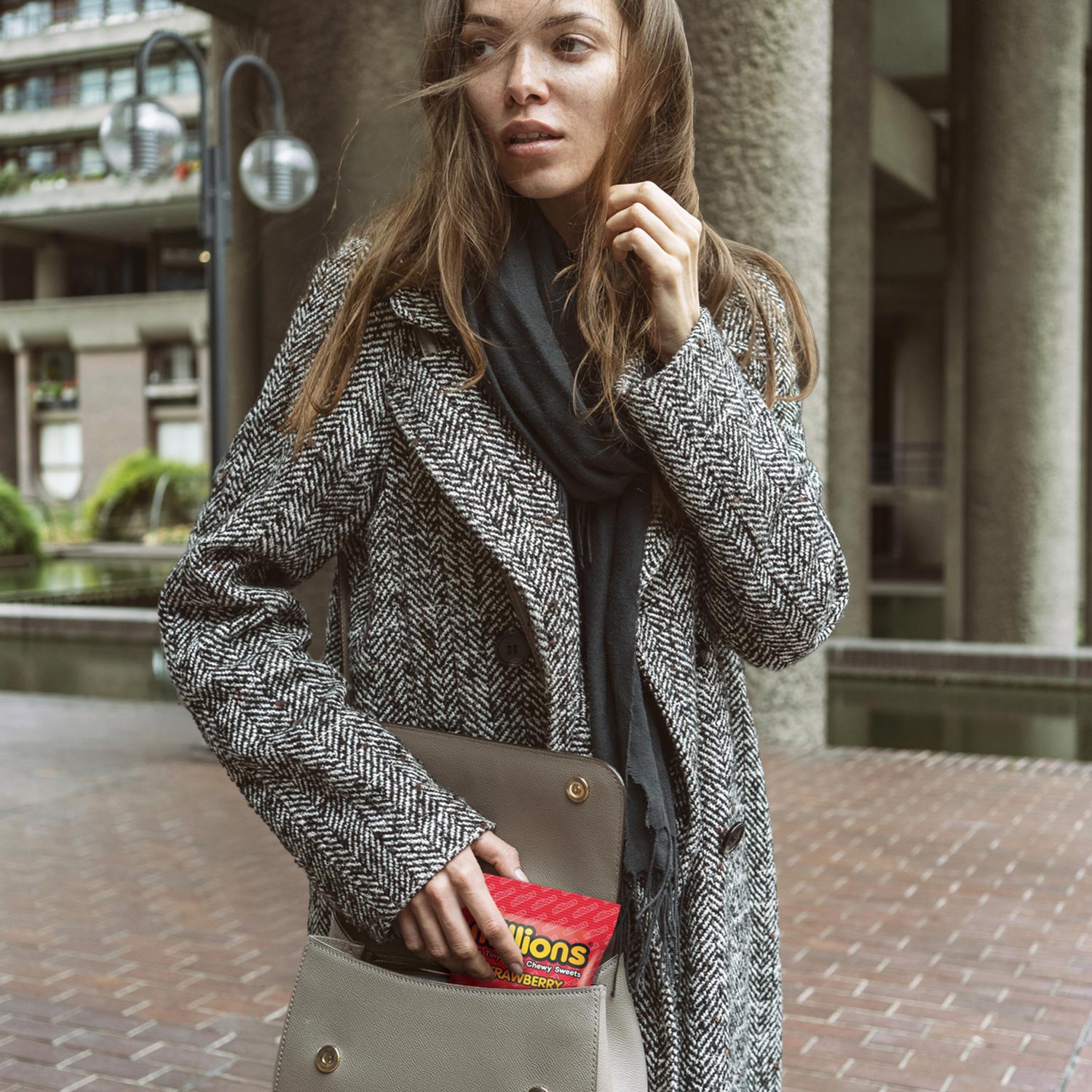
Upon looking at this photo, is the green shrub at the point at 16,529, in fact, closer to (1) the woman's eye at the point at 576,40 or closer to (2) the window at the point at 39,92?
(2) the window at the point at 39,92

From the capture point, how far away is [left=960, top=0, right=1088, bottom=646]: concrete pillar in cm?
1375

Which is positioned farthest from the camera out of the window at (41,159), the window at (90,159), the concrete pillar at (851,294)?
the window at (41,159)

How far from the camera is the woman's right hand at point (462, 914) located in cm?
142

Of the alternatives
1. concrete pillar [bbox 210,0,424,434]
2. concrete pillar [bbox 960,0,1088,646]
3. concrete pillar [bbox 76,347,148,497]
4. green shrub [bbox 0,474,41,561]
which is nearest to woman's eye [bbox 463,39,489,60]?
concrete pillar [bbox 210,0,424,434]

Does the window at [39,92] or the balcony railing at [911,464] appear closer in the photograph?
the balcony railing at [911,464]

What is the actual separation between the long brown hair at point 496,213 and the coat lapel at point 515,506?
0.12 ft

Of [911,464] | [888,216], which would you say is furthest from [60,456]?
[888,216]

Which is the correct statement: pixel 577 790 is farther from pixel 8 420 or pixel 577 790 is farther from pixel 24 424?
pixel 8 420

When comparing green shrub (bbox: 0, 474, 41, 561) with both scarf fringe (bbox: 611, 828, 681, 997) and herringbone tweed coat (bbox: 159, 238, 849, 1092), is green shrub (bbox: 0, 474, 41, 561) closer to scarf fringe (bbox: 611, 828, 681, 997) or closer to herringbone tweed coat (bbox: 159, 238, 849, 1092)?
herringbone tweed coat (bbox: 159, 238, 849, 1092)

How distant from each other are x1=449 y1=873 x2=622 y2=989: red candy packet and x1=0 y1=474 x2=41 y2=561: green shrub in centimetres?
2755

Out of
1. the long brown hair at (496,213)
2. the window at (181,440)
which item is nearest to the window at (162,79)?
the window at (181,440)

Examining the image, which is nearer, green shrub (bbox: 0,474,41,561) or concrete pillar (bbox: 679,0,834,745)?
concrete pillar (bbox: 679,0,834,745)

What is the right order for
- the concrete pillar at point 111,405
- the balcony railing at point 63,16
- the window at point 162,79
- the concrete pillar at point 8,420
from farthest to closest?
the concrete pillar at point 8,420 < the concrete pillar at point 111,405 < the balcony railing at point 63,16 < the window at point 162,79

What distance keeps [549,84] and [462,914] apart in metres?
0.89
